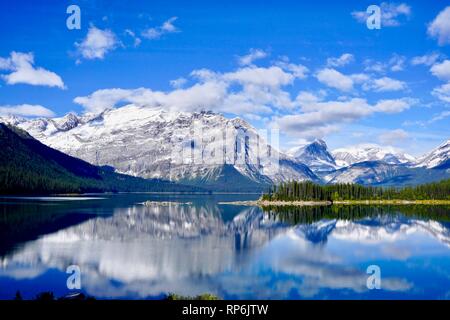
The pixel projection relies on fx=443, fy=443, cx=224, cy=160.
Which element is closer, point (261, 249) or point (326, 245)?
point (261, 249)

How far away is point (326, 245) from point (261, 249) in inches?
612

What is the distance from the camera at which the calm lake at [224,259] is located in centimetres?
5306

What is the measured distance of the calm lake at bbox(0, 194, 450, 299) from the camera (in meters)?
53.1

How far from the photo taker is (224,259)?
2884 inches

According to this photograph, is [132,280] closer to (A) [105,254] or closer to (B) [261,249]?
(A) [105,254]

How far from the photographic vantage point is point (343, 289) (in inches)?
2100

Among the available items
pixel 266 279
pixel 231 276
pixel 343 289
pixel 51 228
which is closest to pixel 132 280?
pixel 231 276

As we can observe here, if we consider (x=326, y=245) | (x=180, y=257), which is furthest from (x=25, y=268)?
(x=326, y=245)

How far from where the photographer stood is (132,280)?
58.3 metres

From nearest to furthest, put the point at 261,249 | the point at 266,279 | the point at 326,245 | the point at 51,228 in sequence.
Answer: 1. the point at 266,279
2. the point at 261,249
3. the point at 326,245
4. the point at 51,228
